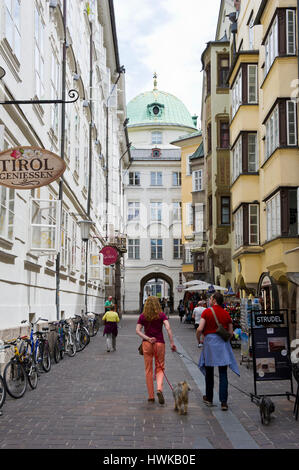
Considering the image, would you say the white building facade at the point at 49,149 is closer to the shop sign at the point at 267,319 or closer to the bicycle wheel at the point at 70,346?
the bicycle wheel at the point at 70,346

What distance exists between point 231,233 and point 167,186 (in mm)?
35269

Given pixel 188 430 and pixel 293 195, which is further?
pixel 293 195

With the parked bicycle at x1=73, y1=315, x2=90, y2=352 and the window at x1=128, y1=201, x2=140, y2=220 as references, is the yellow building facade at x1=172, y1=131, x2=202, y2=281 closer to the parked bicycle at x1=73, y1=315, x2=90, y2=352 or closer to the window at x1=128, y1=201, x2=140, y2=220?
the window at x1=128, y1=201, x2=140, y2=220

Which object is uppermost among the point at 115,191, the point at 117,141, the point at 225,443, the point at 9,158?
the point at 117,141

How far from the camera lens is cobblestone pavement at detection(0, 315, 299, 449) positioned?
722cm

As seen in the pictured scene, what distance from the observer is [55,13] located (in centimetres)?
1986

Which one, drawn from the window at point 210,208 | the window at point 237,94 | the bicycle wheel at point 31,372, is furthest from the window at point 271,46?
the window at point 210,208

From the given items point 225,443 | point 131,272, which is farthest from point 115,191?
point 225,443

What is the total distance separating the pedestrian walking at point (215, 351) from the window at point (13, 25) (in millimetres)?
Answer: 6956

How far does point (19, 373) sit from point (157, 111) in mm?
68287

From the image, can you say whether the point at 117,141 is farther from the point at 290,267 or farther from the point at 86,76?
the point at 290,267

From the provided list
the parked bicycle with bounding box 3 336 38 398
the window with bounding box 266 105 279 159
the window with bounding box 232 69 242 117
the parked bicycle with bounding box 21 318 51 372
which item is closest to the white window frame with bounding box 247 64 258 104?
the window with bounding box 232 69 242 117

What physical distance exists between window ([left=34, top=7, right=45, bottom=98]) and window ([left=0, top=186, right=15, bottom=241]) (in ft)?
13.4

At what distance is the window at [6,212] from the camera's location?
12.5 m
